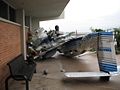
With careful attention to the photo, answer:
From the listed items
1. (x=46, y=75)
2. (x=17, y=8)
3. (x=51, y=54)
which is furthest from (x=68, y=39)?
(x=46, y=75)

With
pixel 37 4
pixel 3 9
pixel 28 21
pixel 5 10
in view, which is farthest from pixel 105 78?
pixel 28 21

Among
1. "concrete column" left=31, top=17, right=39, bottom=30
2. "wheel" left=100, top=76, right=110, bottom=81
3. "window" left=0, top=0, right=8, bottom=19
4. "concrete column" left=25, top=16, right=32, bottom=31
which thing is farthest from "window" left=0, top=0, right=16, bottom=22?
"concrete column" left=31, top=17, right=39, bottom=30

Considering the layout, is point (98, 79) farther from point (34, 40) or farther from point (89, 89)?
point (34, 40)

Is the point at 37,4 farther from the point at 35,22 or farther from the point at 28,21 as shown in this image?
the point at 35,22

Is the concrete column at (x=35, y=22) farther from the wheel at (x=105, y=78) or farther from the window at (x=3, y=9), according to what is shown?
the wheel at (x=105, y=78)

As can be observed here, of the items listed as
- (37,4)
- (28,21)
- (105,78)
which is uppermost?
(37,4)

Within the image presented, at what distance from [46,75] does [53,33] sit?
28.8ft

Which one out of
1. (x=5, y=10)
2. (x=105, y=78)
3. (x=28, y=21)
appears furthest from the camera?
(x=28, y=21)

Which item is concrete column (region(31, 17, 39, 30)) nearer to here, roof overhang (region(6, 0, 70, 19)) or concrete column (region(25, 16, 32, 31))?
concrete column (region(25, 16, 32, 31))

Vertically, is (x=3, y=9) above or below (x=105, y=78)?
above

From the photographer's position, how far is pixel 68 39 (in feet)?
53.6

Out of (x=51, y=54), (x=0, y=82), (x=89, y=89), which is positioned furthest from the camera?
(x=51, y=54)

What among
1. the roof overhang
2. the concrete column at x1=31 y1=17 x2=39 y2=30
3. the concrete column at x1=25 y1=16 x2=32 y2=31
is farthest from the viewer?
the concrete column at x1=31 y1=17 x2=39 y2=30

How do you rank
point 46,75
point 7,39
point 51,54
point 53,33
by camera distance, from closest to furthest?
point 7,39, point 46,75, point 51,54, point 53,33
